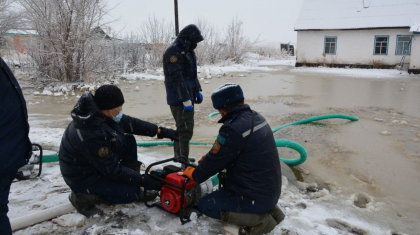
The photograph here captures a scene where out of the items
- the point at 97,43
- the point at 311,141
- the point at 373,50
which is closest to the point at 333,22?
the point at 373,50

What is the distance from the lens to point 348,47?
2338cm

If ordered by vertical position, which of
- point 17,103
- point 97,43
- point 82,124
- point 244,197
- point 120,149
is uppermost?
point 97,43

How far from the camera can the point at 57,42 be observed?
12633 millimetres

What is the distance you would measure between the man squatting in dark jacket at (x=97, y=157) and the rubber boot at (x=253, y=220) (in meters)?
0.74

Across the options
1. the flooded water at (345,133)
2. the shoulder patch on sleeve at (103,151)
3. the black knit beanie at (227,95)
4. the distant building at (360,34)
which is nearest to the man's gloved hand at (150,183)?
the shoulder patch on sleeve at (103,151)

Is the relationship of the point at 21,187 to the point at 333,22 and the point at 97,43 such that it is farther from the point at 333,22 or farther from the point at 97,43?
the point at 333,22

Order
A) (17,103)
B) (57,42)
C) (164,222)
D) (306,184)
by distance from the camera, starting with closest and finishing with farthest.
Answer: (17,103) < (164,222) < (306,184) < (57,42)

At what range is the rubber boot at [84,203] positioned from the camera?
289cm

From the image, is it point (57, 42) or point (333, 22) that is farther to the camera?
point (333, 22)

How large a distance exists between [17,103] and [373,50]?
972 inches

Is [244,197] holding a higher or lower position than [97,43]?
lower

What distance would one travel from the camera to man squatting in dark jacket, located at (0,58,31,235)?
6.02ft

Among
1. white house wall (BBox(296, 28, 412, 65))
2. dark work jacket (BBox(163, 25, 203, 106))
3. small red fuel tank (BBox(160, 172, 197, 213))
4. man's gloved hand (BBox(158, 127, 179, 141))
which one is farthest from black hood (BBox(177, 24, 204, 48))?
white house wall (BBox(296, 28, 412, 65))

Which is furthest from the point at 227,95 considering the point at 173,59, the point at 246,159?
the point at 173,59
